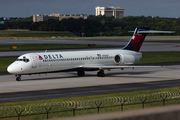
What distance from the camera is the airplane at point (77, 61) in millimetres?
37375

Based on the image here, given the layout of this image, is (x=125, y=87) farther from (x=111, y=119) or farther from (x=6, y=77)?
(x=111, y=119)

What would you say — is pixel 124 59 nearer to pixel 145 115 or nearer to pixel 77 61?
pixel 77 61

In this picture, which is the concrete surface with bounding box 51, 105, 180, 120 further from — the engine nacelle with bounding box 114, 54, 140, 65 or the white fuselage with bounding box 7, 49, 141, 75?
the engine nacelle with bounding box 114, 54, 140, 65

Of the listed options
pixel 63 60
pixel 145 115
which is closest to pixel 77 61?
pixel 63 60

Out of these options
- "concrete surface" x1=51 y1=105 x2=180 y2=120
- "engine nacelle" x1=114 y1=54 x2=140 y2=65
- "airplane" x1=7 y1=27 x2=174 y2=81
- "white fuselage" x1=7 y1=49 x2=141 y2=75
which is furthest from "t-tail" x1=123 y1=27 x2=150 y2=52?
"concrete surface" x1=51 y1=105 x2=180 y2=120

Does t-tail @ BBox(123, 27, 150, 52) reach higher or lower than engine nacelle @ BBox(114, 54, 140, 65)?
higher

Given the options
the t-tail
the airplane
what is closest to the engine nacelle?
the airplane

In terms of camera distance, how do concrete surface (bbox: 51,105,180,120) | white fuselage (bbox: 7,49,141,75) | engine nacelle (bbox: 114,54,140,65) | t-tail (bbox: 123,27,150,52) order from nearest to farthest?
concrete surface (bbox: 51,105,180,120)
white fuselage (bbox: 7,49,141,75)
engine nacelle (bbox: 114,54,140,65)
t-tail (bbox: 123,27,150,52)

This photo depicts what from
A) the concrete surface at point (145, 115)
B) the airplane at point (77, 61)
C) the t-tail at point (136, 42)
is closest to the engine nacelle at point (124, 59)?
the airplane at point (77, 61)

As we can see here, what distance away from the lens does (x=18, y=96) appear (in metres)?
27.8

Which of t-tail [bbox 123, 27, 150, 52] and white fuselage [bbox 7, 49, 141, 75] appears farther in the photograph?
t-tail [bbox 123, 27, 150, 52]

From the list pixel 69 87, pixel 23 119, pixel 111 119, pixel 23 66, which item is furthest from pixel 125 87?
pixel 111 119

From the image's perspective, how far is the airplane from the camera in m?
37.4

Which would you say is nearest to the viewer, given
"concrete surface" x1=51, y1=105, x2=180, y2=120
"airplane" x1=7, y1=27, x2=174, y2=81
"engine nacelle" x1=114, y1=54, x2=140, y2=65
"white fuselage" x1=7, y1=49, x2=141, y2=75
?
"concrete surface" x1=51, y1=105, x2=180, y2=120
